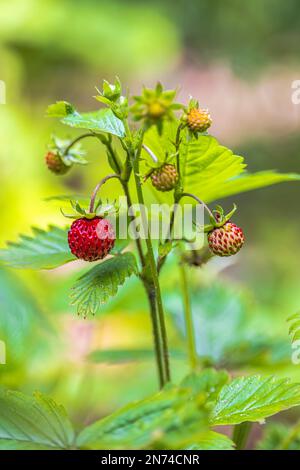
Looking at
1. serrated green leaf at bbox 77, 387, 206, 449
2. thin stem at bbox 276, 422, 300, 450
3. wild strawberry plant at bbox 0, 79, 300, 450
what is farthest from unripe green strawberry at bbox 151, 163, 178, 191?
thin stem at bbox 276, 422, 300, 450

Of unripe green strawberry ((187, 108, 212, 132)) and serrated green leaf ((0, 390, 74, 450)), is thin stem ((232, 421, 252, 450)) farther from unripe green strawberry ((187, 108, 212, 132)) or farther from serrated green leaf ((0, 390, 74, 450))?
unripe green strawberry ((187, 108, 212, 132))

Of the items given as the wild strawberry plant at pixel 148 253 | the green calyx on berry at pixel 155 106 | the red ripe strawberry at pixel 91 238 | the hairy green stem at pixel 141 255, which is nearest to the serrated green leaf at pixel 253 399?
the wild strawberry plant at pixel 148 253

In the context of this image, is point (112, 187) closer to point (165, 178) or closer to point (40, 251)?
point (40, 251)

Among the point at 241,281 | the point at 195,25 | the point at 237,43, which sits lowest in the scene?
the point at 241,281
